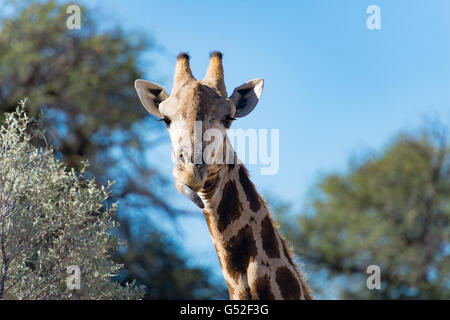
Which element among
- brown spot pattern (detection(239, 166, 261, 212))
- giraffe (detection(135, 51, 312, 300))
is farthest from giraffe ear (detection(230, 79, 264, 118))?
brown spot pattern (detection(239, 166, 261, 212))

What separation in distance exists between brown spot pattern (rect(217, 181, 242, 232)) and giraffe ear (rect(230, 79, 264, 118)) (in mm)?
852

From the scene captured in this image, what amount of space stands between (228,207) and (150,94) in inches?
61.9

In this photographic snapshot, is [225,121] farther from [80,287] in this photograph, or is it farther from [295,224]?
[295,224]

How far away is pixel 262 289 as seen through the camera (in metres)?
5.72

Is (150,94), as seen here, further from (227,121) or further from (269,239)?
(269,239)

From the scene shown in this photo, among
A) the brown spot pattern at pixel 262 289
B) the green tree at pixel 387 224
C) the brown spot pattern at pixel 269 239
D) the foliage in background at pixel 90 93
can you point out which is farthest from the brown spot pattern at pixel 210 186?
the green tree at pixel 387 224

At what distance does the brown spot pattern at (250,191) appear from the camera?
610cm

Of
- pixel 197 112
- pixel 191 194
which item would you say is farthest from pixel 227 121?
pixel 191 194

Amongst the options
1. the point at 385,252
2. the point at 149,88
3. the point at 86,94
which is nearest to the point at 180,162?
the point at 149,88

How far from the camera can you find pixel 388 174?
30125 mm

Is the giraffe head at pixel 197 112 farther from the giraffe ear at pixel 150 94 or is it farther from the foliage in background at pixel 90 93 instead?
the foliage in background at pixel 90 93

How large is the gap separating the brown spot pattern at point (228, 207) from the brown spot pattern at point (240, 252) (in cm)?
15

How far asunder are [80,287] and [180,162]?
97.7 inches

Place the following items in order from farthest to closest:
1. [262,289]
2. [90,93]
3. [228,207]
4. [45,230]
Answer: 1. [90,93]
2. [45,230]
3. [228,207]
4. [262,289]
